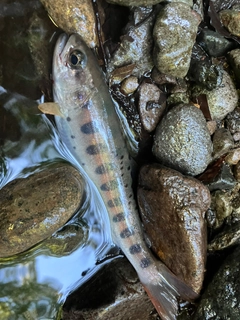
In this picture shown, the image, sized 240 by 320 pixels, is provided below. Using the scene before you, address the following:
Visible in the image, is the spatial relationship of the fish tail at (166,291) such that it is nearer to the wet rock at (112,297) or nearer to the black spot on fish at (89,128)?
the wet rock at (112,297)

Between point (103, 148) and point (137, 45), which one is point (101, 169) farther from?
point (137, 45)

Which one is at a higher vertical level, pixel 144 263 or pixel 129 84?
pixel 129 84

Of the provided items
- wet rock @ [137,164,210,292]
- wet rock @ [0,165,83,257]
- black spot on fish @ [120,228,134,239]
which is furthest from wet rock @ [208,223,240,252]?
wet rock @ [0,165,83,257]

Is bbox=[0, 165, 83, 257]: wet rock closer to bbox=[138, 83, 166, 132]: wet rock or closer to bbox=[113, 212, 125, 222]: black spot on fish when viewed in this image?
bbox=[113, 212, 125, 222]: black spot on fish

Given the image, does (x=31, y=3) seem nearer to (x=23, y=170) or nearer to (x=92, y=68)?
(x=92, y=68)

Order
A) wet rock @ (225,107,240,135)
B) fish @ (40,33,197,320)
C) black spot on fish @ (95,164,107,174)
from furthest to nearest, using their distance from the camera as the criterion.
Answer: wet rock @ (225,107,240,135)
black spot on fish @ (95,164,107,174)
fish @ (40,33,197,320)

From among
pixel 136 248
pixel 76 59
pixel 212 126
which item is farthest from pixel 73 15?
pixel 136 248

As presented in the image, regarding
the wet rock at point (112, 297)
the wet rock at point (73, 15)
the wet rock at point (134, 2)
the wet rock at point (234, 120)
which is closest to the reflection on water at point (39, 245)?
the wet rock at point (112, 297)
